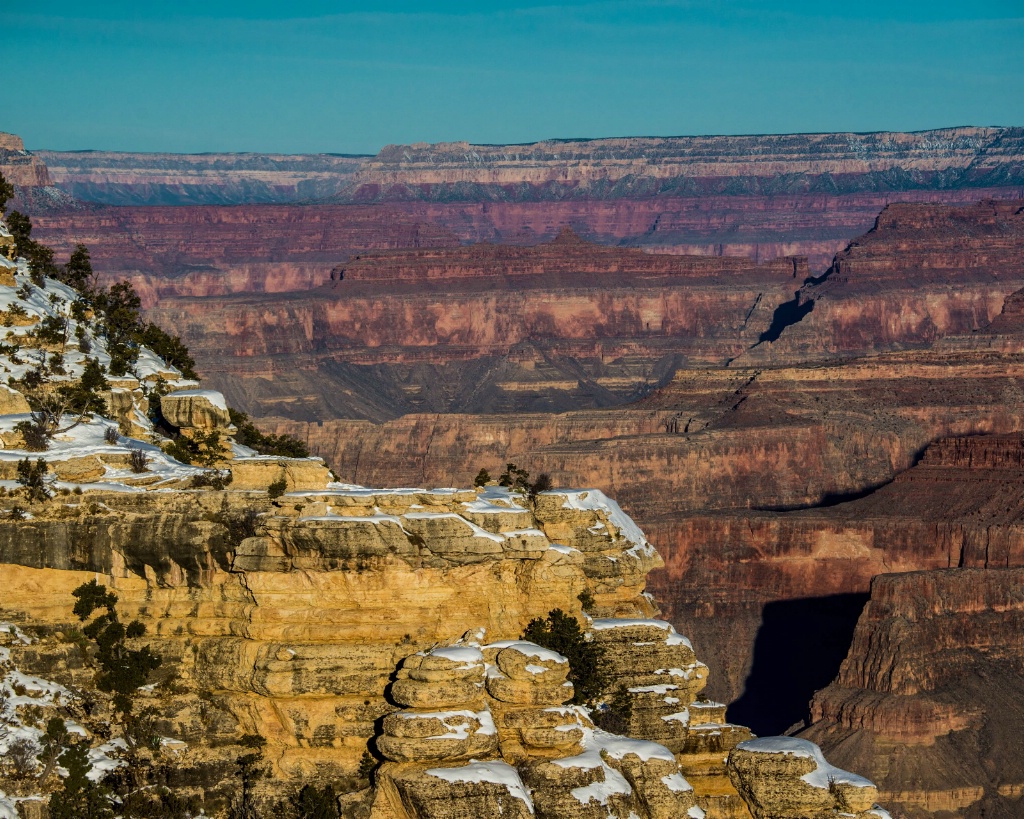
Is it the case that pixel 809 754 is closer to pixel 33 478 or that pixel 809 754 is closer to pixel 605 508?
pixel 605 508

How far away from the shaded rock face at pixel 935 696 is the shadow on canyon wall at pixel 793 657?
3.54 meters

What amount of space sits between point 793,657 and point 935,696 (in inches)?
534

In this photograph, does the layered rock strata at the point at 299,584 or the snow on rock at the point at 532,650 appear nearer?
the snow on rock at the point at 532,650

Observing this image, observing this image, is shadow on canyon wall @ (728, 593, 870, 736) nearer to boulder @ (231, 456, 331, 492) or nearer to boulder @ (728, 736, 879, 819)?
boulder @ (728, 736, 879, 819)

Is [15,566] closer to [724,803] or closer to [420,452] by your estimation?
[724,803]

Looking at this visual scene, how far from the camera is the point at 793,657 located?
9988 centimetres

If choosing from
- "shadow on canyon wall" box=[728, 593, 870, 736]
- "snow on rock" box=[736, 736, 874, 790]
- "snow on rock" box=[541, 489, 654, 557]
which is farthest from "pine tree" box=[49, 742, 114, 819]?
"shadow on canyon wall" box=[728, 593, 870, 736]

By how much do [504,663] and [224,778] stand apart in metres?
5.53

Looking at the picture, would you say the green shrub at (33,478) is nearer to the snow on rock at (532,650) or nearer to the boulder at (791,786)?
the snow on rock at (532,650)

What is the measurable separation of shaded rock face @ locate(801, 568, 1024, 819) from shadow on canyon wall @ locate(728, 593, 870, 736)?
354 centimetres

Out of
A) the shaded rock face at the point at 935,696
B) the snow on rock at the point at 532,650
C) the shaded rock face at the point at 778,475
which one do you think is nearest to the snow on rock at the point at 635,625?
the snow on rock at the point at 532,650

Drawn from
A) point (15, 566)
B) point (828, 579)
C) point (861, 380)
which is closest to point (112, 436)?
point (15, 566)

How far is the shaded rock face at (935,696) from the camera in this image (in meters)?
80.0

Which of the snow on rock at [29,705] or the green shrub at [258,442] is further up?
the green shrub at [258,442]
